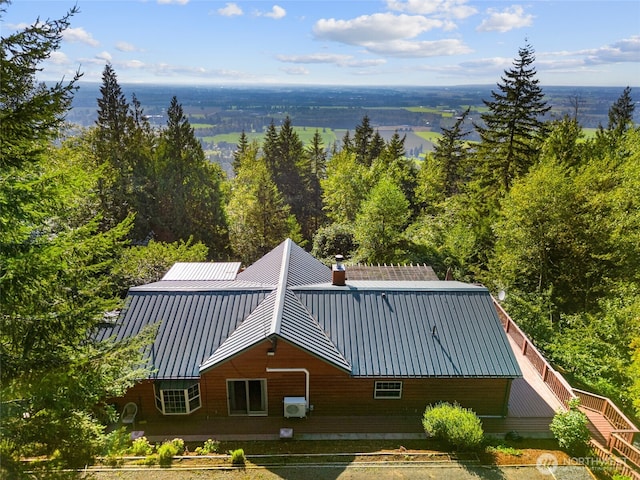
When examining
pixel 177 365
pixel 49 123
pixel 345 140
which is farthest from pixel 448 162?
pixel 49 123

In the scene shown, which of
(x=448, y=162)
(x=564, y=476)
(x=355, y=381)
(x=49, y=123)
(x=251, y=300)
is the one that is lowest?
(x=564, y=476)

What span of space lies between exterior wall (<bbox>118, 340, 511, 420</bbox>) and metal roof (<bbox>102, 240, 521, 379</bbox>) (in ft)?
1.92

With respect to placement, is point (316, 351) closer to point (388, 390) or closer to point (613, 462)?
point (388, 390)

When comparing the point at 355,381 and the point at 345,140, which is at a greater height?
the point at 345,140

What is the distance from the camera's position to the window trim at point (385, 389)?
1625 centimetres

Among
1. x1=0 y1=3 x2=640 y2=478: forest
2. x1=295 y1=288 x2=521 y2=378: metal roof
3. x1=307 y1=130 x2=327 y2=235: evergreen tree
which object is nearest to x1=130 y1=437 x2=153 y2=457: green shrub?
x1=0 y1=3 x2=640 y2=478: forest

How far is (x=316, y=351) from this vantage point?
50.7ft

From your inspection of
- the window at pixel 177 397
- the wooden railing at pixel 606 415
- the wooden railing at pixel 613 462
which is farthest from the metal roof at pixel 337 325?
the wooden railing at pixel 613 462

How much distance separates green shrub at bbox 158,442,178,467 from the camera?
44.0 ft

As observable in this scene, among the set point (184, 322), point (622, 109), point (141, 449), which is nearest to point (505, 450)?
point (141, 449)

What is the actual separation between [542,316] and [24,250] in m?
23.2

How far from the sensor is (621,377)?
17.8m

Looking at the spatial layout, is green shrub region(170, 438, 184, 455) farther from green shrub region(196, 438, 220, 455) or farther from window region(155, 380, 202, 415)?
window region(155, 380, 202, 415)

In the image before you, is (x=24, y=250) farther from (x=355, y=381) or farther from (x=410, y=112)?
(x=410, y=112)
